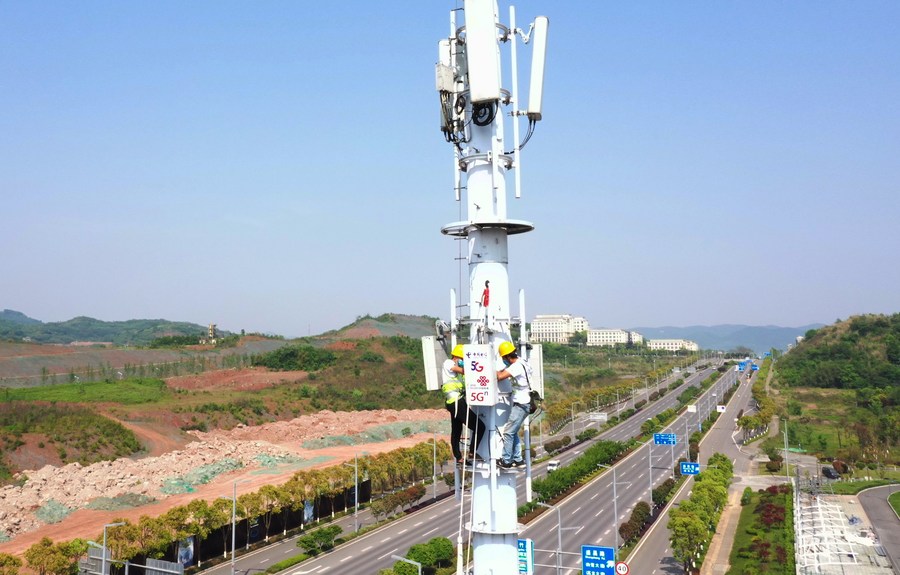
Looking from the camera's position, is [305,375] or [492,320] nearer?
[492,320]

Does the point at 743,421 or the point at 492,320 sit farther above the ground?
the point at 492,320

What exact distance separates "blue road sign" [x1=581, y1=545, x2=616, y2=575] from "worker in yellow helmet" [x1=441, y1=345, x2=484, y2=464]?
27.3 meters

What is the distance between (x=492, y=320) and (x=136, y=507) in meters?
63.5

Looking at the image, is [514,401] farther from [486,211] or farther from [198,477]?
[198,477]

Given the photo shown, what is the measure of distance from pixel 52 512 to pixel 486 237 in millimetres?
63595

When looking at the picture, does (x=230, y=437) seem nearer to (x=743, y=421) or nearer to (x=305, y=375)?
Result: (x=305, y=375)

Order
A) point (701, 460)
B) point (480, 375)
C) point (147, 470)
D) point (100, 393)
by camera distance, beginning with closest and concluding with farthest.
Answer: point (480, 375) < point (147, 470) < point (701, 460) < point (100, 393)

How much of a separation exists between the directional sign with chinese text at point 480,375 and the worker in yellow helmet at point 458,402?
791 millimetres

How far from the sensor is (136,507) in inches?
2630

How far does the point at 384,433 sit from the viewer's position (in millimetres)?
111938

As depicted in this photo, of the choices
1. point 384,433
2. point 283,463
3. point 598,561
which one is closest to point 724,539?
point 598,561

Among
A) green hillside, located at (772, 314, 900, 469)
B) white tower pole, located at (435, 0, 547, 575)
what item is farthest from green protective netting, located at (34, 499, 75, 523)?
green hillside, located at (772, 314, 900, 469)

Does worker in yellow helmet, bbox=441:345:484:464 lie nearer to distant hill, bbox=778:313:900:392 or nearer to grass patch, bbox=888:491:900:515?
grass patch, bbox=888:491:900:515

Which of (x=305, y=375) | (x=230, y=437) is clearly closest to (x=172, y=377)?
(x=305, y=375)
